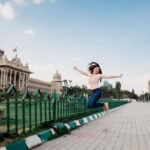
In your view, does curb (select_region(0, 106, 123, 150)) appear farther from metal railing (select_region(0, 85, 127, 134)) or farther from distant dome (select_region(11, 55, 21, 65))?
distant dome (select_region(11, 55, 21, 65))

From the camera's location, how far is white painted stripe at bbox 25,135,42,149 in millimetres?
10089

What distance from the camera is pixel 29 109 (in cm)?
1352

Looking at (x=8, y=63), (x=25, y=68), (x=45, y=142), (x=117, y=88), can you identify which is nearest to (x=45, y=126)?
(x=45, y=142)

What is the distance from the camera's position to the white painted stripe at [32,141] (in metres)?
10.1

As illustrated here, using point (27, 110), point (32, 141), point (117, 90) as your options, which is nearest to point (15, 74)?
point (117, 90)

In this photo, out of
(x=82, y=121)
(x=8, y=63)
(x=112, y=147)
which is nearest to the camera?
(x=112, y=147)

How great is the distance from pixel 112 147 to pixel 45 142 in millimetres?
2040

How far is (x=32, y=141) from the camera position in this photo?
10500mm

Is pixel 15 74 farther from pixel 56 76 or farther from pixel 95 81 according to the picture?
pixel 95 81

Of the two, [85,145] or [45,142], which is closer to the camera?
[85,145]

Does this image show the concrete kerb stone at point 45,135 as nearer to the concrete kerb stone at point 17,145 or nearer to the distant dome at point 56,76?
the concrete kerb stone at point 17,145

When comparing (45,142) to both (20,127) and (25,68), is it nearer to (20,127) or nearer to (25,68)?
(20,127)

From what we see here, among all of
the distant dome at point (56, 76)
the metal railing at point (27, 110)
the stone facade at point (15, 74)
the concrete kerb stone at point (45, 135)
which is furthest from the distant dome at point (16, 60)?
the concrete kerb stone at point (45, 135)

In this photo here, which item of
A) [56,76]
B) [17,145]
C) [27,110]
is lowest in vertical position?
[17,145]
